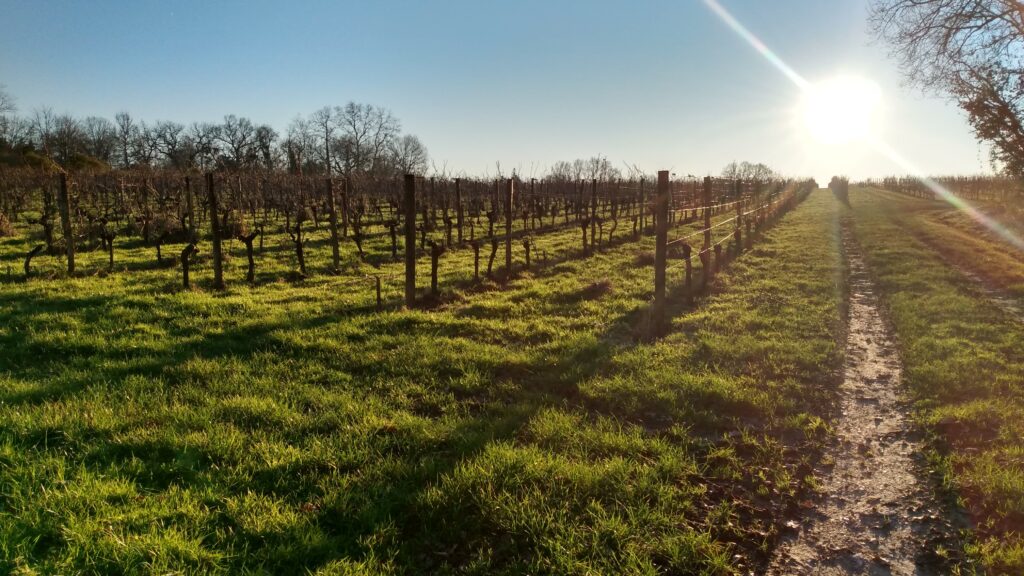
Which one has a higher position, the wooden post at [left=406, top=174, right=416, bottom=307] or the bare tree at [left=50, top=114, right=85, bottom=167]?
the bare tree at [left=50, top=114, right=85, bottom=167]

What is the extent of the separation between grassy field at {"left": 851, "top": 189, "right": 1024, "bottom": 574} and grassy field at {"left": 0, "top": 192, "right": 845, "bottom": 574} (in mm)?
911

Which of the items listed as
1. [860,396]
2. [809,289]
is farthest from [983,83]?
[860,396]

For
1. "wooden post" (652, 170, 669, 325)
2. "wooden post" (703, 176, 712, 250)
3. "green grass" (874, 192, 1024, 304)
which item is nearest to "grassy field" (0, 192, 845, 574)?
"wooden post" (652, 170, 669, 325)

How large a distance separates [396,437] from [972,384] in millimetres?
5707

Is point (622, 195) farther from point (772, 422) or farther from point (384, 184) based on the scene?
point (772, 422)

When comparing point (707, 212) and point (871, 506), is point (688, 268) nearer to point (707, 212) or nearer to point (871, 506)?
point (707, 212)

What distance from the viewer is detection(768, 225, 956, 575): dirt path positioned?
3.00 m

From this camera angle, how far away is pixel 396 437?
13.5ft

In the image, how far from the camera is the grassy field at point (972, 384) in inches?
132

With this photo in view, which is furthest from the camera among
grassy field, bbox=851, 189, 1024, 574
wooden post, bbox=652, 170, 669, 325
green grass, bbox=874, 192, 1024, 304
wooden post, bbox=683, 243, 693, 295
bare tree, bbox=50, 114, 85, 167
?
bare tree, bbox=50, 114, 85, 167

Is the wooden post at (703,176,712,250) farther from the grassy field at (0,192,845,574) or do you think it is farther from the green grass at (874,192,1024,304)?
the green grass at (874,192,1024,304)

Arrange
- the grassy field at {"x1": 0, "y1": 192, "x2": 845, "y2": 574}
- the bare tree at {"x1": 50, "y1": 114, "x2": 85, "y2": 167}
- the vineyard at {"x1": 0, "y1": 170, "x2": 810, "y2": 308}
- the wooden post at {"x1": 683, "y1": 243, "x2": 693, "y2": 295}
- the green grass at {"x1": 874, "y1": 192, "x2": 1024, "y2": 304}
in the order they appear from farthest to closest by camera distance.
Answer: the bare tree at {"x1": 50, "y1": 114, "x2": 85, "y2": 167} < the green grass at {"x1": 874, "y1": 192, "x2": 1024, "y2": 304} < the vineyard at {"x1": 0, "y1": 170, "x2": 810, "y2": 308} < the wooden post at {"x1": 683, "y1": 243, "x2": 693, "y2": 295} < the grassy field at {"x1": 0, "y1": 192, "x2": 845, "y2": 574}

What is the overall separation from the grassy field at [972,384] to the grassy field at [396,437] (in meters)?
0.91

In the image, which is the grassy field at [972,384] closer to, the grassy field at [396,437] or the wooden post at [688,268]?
the grassy field at [396,437]
